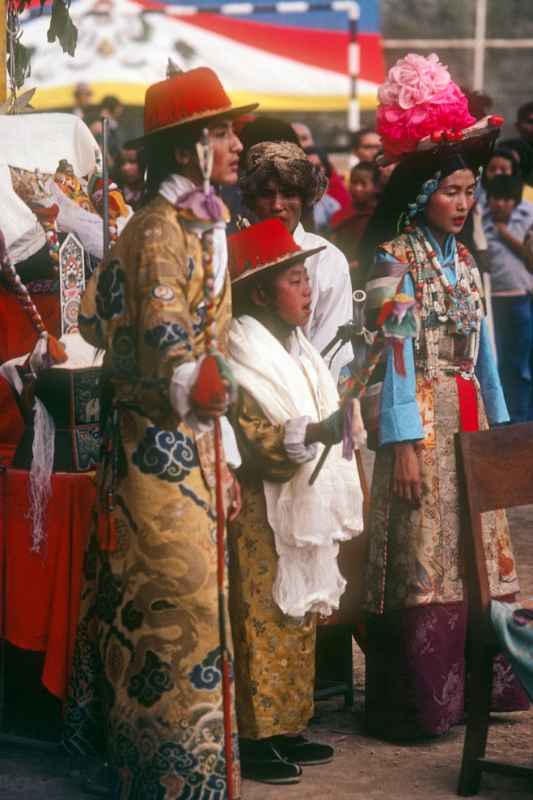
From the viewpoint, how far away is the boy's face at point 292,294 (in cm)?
484

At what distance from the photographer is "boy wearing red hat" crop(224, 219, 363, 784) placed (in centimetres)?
473

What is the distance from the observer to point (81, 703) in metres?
4.70

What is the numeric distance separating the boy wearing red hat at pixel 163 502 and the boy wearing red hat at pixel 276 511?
0.41 m

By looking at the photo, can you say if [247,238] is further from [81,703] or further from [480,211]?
[480,211]

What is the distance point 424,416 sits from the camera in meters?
5.22

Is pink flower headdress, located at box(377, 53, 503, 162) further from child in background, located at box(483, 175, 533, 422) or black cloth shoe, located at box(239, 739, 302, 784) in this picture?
child in background, located at box(483, 175, 533, 422)

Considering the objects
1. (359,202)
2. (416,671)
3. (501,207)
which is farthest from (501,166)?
(416,671)

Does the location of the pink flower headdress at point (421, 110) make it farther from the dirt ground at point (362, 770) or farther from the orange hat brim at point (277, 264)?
the dirt ground at point (362, 770)

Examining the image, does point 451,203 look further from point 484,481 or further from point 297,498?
point 297,498

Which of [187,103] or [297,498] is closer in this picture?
[187,103]

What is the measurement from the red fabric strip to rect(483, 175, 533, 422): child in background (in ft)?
18.9

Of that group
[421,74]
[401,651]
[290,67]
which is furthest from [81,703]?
[290,67]

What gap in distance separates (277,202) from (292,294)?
762 mm

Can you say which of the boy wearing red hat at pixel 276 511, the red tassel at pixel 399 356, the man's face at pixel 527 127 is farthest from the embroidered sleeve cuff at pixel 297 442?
the man's face at pixel 527 127
